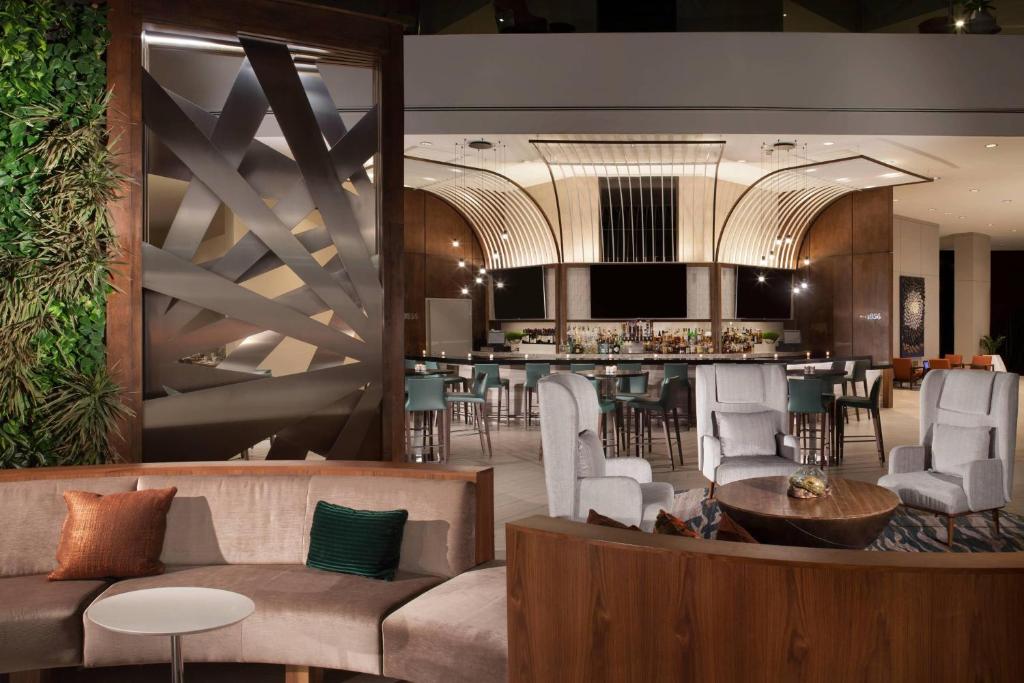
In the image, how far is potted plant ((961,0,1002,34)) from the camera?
896 centimetres

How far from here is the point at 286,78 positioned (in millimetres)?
5043

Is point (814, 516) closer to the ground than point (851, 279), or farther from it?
closer to the ground

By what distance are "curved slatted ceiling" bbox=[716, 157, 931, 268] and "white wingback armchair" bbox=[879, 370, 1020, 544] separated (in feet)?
21.0

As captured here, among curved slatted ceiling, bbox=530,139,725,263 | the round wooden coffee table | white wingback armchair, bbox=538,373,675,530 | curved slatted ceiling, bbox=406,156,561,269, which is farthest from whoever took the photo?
curved slatted ceiling, bbox=406,156,561,269

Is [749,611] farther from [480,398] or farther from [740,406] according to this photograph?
[480,398]

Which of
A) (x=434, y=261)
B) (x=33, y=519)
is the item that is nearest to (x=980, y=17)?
(x=434, y=261)

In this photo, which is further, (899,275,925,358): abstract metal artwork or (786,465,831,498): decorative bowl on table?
(899,275,925,358): abstract metal artwork

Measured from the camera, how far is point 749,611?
5.84ft

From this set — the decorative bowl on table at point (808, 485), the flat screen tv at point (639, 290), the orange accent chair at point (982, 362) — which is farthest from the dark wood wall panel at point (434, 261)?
the orange accent chair at point (982, 362)

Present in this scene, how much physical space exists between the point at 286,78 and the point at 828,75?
21.1ft

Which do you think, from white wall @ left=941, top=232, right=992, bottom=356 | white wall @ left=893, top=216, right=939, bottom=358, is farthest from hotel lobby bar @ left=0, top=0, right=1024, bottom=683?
white wall @ left=941, top=232, right=992, bottom=356

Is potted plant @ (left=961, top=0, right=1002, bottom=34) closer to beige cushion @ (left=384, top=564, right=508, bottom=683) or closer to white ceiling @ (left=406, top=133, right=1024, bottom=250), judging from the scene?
white ceiling @ (left=406, top=133, right=1024, bottom=250)

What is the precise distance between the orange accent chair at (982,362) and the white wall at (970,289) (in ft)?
4.85

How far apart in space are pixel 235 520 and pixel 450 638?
56.9 inches
